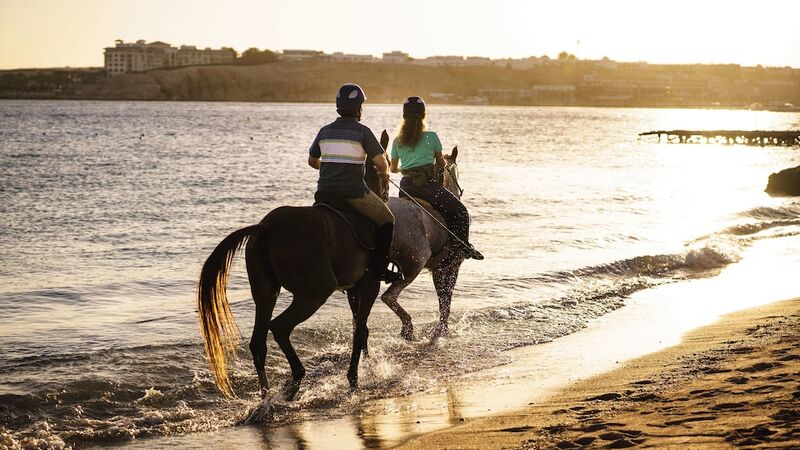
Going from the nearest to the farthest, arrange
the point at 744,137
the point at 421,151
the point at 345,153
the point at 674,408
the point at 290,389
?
1. the point at 674,408
2. the point at 290,389
3. the point at 345,153
4. the point at 421,151
5. the point at 744,137

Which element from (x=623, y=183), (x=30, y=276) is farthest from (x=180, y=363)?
(x=623, y=183)

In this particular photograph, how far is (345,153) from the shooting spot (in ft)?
33.8

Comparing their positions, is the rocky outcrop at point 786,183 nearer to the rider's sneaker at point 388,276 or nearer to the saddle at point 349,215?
the rider's sneaker at point 388,276

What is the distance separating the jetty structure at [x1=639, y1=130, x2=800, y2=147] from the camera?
102625 mm

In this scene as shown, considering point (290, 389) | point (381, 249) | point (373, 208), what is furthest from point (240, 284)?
point (290, 389)

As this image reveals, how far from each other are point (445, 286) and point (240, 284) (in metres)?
5.40

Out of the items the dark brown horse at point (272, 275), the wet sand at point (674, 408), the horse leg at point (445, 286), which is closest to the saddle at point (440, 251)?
the horse leg at point (445, 286)

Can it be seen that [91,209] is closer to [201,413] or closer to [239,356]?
[239,356]

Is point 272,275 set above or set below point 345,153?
below

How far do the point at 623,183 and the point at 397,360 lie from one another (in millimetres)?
38860

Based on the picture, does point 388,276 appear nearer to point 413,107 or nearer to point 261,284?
point 261,284

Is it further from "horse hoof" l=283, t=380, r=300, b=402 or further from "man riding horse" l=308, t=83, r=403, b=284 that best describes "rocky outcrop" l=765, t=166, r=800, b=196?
"horse hoof" l=283, t=380, r=300, b=402

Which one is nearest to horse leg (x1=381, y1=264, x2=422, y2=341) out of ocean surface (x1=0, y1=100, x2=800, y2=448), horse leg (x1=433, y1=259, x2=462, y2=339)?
ocean surface (x1=0, y1=100, x2=800, y2=448)

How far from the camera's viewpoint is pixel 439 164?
13508 mm
